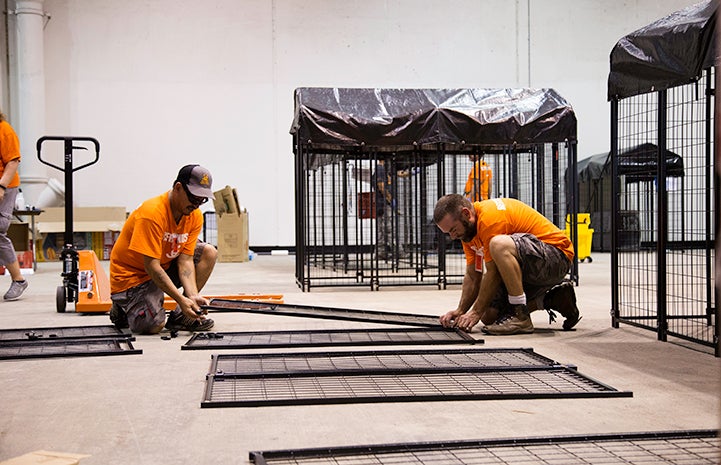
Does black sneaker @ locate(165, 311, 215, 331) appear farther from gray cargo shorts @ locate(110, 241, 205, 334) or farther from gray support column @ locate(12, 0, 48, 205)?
gray support column @ locate(12, 0, 48, 205)

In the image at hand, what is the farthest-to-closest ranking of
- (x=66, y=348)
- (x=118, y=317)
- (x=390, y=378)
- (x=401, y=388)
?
(x=118, y=317)
(x=66, y=348)
(x=390, y=378)
(x=401, y=388)

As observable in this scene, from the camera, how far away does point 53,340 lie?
198 inches

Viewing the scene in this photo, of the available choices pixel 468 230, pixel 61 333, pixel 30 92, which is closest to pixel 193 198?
pixel 61 333

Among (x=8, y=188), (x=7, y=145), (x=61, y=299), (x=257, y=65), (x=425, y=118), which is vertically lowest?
(x=61, y=299)

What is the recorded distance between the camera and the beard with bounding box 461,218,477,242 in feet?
17.0

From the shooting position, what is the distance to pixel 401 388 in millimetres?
3576

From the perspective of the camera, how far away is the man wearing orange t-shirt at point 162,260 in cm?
497

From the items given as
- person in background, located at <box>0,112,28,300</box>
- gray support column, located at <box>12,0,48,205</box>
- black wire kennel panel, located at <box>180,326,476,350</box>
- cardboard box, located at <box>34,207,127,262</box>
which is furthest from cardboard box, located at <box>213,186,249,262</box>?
black wire kennel panel, located at <box>180,326,476,350</box>

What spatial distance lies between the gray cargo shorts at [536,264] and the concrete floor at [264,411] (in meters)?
0.47

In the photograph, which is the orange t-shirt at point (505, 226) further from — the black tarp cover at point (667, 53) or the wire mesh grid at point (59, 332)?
the wire mesh grid at point (59, 332)

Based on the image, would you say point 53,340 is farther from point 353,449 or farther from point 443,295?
point 443,295

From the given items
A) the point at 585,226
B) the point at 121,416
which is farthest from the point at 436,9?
the point at 121,416

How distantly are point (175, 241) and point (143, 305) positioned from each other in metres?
0.48

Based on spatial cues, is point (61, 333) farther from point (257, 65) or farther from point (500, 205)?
point (257, 65)
